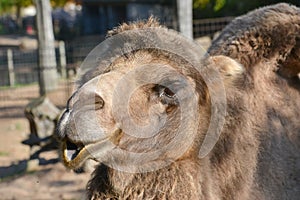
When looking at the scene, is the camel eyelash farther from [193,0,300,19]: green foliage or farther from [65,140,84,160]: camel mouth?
[193,0,300,19]: green foliage

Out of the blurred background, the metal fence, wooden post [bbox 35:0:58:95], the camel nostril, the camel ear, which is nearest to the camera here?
the camel nostril

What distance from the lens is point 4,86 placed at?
65.5ft

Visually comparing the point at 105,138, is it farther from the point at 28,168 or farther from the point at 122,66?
the point at 28,168

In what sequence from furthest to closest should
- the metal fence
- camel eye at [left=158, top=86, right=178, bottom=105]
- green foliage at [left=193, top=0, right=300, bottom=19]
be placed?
green foliage at [left=193, top=0, right=300, bottom=19] < the metal fence < camel eye at [left=158, top=86, right=178, bottom=105]

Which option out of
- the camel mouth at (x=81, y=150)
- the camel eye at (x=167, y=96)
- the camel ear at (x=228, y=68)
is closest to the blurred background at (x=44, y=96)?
the camel ear at (x=228, y=68)

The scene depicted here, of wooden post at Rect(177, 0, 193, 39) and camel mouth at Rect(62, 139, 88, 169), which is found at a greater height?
camel mouth at Rect(62, 139, 88, 169)

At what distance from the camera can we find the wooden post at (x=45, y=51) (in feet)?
50.7

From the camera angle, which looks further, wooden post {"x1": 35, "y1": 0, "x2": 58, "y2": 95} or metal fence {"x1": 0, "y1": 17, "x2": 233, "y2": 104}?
metal fence {"x1": 0, "y1": 17, "x2": 233, "y2": 104}

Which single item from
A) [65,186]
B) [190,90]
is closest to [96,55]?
A: [190,90]

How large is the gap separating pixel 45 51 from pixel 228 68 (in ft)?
42.7

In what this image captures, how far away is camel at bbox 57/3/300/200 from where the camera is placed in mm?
2533

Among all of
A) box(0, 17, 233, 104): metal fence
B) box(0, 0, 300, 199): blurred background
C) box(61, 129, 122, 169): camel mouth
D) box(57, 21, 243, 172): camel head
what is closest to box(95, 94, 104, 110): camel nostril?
box(57, 21, 243, 172): camel head

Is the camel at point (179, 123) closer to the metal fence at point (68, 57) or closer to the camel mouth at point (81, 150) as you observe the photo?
the camel mouth at point (81, 150)

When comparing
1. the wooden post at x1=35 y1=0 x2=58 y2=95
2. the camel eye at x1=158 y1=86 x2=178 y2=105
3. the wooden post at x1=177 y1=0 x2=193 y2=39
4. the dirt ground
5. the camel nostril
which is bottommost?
the dirt ground
